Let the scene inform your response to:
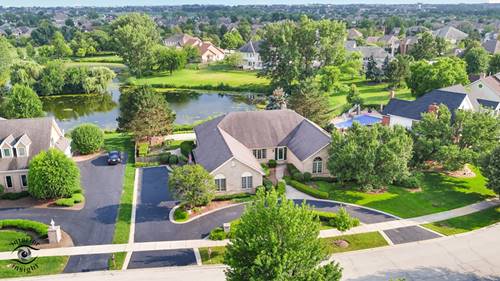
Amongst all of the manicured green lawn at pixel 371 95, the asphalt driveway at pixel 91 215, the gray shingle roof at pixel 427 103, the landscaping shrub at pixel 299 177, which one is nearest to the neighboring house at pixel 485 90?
the gray shingle roof at pixel 427 103

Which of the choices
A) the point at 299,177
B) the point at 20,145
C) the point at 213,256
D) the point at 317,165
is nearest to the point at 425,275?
the point at 213,256

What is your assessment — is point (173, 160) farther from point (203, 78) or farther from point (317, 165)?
point (203, 78)

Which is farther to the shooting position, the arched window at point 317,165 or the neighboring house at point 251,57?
the neighboring house at point 251,57

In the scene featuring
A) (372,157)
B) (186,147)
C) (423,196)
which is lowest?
(423,196)

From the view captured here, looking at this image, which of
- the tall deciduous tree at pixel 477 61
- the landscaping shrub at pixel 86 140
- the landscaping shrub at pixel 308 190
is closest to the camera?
the landscaping shrub at pixel 308 190

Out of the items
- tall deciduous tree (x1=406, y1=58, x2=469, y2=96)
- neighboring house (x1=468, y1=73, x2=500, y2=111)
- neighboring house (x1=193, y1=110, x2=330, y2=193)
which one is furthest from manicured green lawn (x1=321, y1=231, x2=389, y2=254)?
tall deciduous tree (x1=406, y1=58, x2=469, y2=96)

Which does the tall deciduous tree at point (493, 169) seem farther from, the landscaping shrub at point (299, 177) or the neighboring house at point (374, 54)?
the neighboring house at point (374, 54)

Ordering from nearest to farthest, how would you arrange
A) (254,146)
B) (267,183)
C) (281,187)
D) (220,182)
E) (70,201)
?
(70,201), (220,182), (281,187), (267,183), (254,146)
